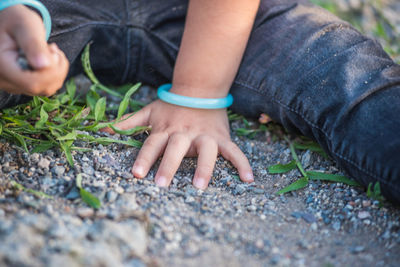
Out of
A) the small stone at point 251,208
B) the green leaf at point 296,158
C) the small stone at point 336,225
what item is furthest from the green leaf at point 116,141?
the small stone at point 336,225

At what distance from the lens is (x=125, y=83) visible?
189cm

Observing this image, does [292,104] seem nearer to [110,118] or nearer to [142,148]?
[142,148]

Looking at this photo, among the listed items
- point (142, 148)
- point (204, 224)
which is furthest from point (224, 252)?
point (142, 148)

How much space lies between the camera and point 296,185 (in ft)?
4.55

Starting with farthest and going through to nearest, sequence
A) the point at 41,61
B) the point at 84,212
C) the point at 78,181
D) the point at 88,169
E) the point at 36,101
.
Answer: the point at 36,101, the point at 88,169, the point at 78,181, the point at 84,212, the point at 41,61

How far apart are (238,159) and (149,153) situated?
1.05ft

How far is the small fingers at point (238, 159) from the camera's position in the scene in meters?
1.42

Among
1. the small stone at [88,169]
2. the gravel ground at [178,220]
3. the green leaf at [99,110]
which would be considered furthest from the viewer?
the green leaf at [99,110]

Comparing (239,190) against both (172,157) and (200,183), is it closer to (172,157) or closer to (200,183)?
(200,183)

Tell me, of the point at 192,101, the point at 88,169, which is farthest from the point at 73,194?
the point at 192,101

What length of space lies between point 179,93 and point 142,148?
0.99 feet

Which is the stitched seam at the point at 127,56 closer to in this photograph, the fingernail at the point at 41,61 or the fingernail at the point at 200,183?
the fingernail at the point at 200,183

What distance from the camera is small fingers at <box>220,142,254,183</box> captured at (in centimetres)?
142

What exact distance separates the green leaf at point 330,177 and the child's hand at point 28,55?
90 cm
